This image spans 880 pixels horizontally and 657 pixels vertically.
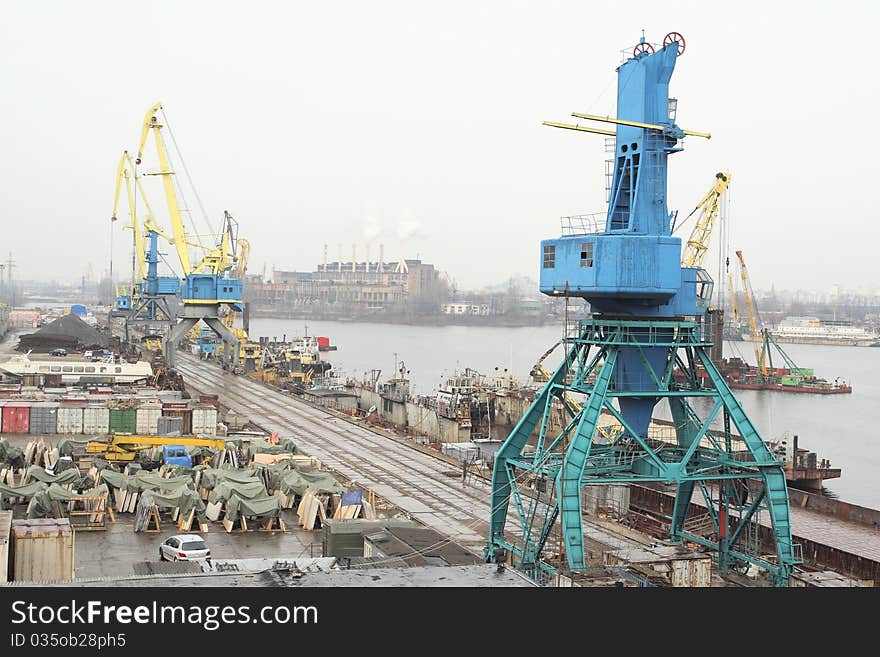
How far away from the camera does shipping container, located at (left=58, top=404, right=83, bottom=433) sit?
28297 millimetres

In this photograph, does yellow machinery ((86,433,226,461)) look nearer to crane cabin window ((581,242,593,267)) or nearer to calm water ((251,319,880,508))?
crane cabin window ((581,242,593,267))

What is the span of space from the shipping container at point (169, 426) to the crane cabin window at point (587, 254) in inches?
632

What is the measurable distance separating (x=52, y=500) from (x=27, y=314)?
4120 inches

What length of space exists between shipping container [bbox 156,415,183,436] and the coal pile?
113 ft

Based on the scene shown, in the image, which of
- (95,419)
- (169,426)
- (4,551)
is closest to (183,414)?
(169,426)

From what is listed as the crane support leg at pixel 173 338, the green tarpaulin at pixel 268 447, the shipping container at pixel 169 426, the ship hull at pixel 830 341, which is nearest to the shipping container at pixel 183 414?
the shipping container at pixel 169 426

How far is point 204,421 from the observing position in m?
28.1

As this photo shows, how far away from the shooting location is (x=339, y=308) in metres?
172

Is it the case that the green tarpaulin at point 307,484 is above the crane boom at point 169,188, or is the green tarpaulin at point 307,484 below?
below

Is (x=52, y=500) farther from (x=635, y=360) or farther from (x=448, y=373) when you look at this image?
(x=448, y=373)

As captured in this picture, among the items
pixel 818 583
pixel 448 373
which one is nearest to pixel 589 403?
pixel 818 583

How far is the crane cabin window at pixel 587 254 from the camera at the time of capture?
13336mm

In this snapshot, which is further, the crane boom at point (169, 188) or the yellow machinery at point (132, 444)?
the crane boom at point (169, 188)

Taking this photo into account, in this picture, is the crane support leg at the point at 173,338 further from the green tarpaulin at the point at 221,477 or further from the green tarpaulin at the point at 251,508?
the green tarpaulin at the point at 251,508
